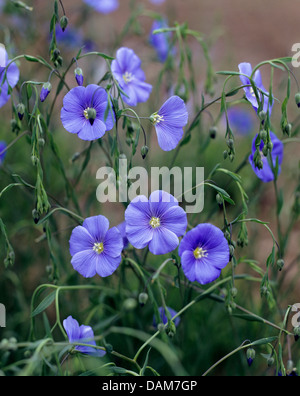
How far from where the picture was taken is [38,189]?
4.08 feet

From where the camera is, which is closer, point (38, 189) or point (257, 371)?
point (38, 189)

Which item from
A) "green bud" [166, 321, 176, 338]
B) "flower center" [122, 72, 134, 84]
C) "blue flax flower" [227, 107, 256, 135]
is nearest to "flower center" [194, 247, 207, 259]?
"green bud" [166, 321, 176, 338]

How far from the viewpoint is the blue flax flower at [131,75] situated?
1.58 metres

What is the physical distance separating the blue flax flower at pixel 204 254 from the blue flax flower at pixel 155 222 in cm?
3

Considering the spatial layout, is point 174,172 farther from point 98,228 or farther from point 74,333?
point 74,333

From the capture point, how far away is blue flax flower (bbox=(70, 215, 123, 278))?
1.26 meters

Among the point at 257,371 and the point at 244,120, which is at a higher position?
the point at 244,120

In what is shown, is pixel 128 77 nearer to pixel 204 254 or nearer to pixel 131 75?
pixel 131 75

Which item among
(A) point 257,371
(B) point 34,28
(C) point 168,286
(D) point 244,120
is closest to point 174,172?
(C) point 168,286

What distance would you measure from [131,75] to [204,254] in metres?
0.69

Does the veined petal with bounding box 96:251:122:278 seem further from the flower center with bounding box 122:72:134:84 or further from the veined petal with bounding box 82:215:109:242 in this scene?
the flower center with bounding box 122:72:134:84

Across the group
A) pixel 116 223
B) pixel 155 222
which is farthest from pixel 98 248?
pixel 116 223

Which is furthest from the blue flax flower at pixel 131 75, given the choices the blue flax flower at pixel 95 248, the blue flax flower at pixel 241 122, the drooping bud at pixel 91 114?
the blue flax flower at pixel 241 122
